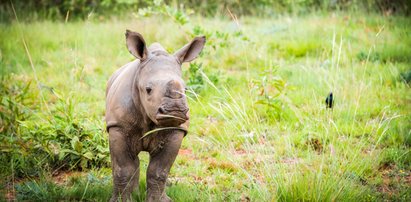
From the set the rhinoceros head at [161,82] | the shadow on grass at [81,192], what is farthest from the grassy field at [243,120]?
the rhinoceros head at [161,82]

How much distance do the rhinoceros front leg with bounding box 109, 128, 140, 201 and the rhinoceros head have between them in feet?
1.09

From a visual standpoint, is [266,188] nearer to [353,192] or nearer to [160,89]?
[353,192]

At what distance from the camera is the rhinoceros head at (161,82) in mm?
3412

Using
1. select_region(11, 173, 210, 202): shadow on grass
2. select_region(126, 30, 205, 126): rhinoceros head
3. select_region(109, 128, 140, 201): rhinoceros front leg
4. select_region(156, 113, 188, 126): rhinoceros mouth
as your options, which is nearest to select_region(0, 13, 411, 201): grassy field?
select_region(11, 173, 210, 202): shadow on grass

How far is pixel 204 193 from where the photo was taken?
4.42 meters

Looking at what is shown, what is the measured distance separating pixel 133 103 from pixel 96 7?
11.0m

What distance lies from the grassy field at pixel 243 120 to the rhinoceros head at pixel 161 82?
0.35 m

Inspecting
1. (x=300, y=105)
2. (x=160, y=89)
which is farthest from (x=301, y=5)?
(x=160, y=89)

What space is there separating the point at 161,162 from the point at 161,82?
0.76 m

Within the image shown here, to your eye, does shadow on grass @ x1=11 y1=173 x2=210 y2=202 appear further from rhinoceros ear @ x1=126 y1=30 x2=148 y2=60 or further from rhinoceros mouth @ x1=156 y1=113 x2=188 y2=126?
rhinoceros ear @ x1=126 y1=30 x2=148 y2=60

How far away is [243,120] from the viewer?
16.7 feet

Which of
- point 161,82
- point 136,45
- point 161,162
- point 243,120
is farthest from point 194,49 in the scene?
point 243,120

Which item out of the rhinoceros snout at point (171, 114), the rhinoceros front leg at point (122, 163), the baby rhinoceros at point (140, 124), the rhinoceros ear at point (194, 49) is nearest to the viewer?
the rhinoceros snout at point (171, 114)

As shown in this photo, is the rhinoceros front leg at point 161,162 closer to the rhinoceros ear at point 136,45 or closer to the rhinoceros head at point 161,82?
the rhinoceros head at point 161,82
